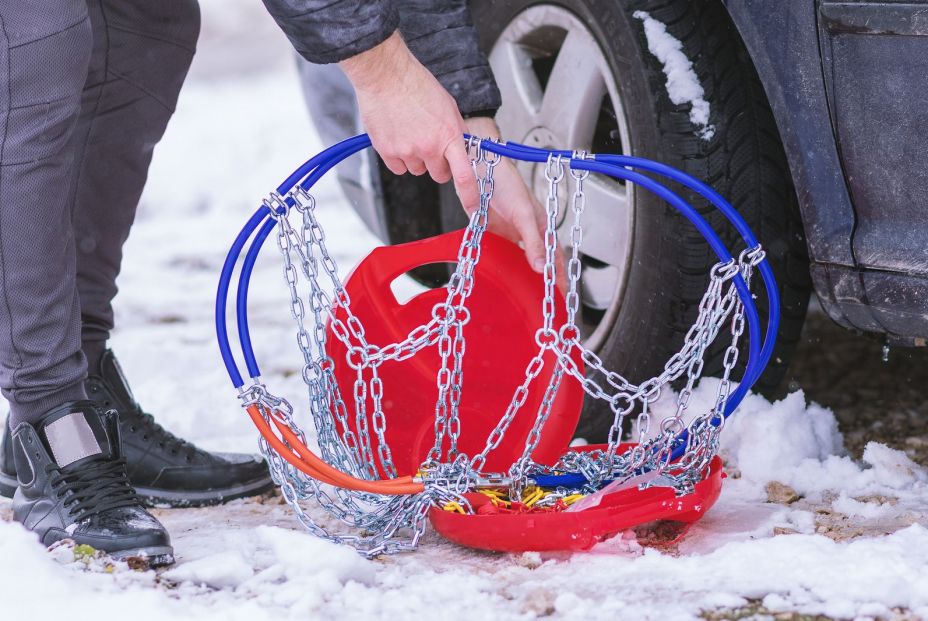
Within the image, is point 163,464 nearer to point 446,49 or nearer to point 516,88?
point 446,49

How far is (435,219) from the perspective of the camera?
282 centimetres

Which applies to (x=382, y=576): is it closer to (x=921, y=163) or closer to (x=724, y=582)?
(x=724, y=582)

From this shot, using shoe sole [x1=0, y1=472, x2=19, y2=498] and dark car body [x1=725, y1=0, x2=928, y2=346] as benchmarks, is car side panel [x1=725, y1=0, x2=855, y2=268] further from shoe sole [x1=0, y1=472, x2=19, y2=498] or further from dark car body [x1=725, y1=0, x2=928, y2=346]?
shoe sole [x1=0, y1=472, x2=19, y2=498]

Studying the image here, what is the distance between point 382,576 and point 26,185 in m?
0.79

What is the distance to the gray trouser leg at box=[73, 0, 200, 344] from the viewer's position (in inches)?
81.9

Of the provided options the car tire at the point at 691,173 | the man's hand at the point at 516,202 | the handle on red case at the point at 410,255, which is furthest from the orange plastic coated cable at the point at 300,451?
the car tire at the point at 691,173

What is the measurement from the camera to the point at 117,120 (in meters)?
2.14

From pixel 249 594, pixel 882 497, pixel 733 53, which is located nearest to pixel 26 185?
pixel 249 594

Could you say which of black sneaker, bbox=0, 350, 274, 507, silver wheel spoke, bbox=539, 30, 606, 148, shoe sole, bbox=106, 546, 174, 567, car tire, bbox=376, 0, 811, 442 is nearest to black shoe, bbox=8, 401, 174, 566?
shoe sole, bbox=106, 546, 174, 567

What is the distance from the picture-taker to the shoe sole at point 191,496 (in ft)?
7.20

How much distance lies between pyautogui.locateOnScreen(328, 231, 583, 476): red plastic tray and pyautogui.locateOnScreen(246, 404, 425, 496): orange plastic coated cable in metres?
0.22

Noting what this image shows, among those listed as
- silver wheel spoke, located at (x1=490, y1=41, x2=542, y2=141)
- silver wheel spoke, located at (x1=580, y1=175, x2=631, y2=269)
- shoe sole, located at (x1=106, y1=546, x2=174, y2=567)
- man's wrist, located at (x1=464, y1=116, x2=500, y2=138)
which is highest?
silver wheel spoke, located at (x1=490, y1=41, x2=542, y2=141)

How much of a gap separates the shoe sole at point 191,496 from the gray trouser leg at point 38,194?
1.40 ft

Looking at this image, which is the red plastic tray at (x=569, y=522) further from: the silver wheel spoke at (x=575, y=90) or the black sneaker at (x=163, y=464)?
the silver wheel spoke at (x=575, y=90)
